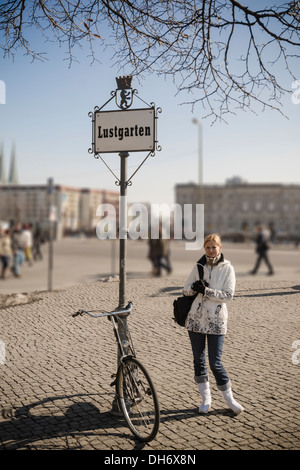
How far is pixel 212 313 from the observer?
430cm

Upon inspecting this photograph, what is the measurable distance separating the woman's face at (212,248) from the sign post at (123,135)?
75cm

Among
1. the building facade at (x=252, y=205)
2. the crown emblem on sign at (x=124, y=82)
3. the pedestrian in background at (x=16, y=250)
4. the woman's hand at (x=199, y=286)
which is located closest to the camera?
the woman's hand at (x=199, y=286)

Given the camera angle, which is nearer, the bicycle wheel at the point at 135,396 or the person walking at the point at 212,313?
the bicycle wheel at the point at 135,396

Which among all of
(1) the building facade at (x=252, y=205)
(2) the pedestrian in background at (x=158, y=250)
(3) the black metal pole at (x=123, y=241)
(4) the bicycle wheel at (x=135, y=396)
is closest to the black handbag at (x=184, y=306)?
(3) the black metal pole at (x=123, y=241)

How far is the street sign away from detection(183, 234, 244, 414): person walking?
109 centimetres

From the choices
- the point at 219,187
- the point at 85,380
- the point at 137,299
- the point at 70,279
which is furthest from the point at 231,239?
the point at 219,187

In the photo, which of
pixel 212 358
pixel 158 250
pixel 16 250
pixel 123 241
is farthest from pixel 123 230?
pixel 16 250

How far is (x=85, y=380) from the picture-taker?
16.6ft

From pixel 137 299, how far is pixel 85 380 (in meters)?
3.39

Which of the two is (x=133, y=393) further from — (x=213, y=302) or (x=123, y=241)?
(x=123, y=241)

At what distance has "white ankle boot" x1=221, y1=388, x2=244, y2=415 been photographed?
424cm

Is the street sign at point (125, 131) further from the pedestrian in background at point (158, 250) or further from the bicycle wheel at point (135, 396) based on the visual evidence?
the pedestrian in background at point (158, 250)

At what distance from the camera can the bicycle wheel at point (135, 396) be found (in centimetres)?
390
